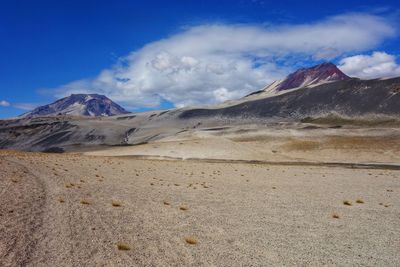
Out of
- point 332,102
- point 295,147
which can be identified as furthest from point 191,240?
point 332,102

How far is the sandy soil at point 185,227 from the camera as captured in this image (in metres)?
10.5

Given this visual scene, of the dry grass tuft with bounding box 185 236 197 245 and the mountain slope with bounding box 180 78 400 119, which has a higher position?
the mountain slope with bounding box 180 78 400 119

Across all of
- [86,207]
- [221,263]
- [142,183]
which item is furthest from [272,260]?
[142,183]

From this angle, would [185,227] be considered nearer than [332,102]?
Yes

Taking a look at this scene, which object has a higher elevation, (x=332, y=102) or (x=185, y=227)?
(x=332, y=102)

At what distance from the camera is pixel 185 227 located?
14.0m

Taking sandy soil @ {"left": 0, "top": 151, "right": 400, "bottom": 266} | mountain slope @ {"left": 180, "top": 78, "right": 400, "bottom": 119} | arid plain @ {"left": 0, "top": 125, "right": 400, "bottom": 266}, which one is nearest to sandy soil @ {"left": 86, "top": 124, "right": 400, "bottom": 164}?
arid plain @ {"left": 0, "top": 125, "right": 400, "bottom": 266}

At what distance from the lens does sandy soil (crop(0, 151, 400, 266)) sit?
412 inches

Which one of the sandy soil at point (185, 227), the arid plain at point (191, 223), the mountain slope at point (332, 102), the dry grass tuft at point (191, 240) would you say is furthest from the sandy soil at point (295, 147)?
the dry grass tuft at point (191, 240)

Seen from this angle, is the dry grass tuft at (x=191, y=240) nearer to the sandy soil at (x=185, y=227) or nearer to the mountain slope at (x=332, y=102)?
the sandy soil at (x=185, y=227)

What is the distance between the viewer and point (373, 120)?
11925 centimetres

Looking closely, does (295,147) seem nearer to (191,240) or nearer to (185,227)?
(185,227)

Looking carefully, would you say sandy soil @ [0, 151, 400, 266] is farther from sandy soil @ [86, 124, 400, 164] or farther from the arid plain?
sandy soil @ [86, 124, 400, 164]

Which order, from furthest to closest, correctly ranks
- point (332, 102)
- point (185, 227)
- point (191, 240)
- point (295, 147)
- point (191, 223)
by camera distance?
point (332, 102) < point (295, 147) < point (191, 223) < point (185, 227) < point (191, 240)
